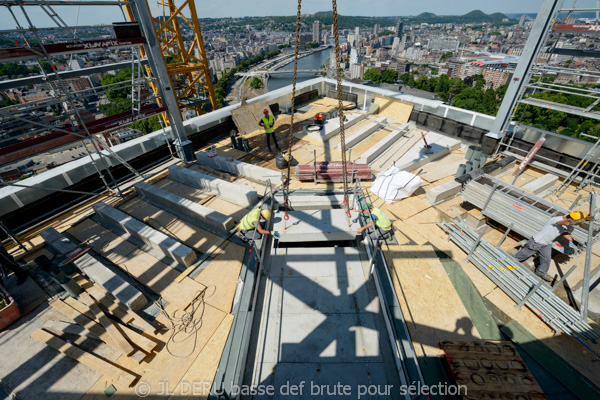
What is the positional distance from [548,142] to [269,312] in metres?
13.2

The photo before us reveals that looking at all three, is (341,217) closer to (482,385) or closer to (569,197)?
(482,385)

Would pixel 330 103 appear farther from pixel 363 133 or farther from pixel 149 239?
pixel 149 239

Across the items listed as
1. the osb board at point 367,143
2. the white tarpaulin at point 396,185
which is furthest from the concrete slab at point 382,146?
the white tarpaulin at point 396,185

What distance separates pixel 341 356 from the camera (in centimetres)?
523

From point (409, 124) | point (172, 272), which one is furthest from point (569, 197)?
point (172, 272)

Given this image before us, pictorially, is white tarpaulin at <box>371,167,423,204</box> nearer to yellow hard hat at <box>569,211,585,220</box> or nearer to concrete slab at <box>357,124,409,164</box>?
concrete slab at <box>357,124,409,164</box>

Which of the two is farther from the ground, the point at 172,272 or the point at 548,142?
the point at 548,142

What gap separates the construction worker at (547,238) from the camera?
20.6 feet

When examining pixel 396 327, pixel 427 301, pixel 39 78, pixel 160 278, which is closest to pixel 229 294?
pixel 160 278

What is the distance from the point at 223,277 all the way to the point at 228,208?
10.2 ft

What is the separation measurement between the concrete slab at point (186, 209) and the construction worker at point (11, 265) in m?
3.96

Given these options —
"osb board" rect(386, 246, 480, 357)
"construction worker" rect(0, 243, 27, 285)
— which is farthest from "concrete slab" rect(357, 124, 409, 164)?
"construction worker" rect(0, 243, 27, 285)

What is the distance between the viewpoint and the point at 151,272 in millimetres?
7254

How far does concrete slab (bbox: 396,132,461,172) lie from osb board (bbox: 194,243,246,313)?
800 centimetres
